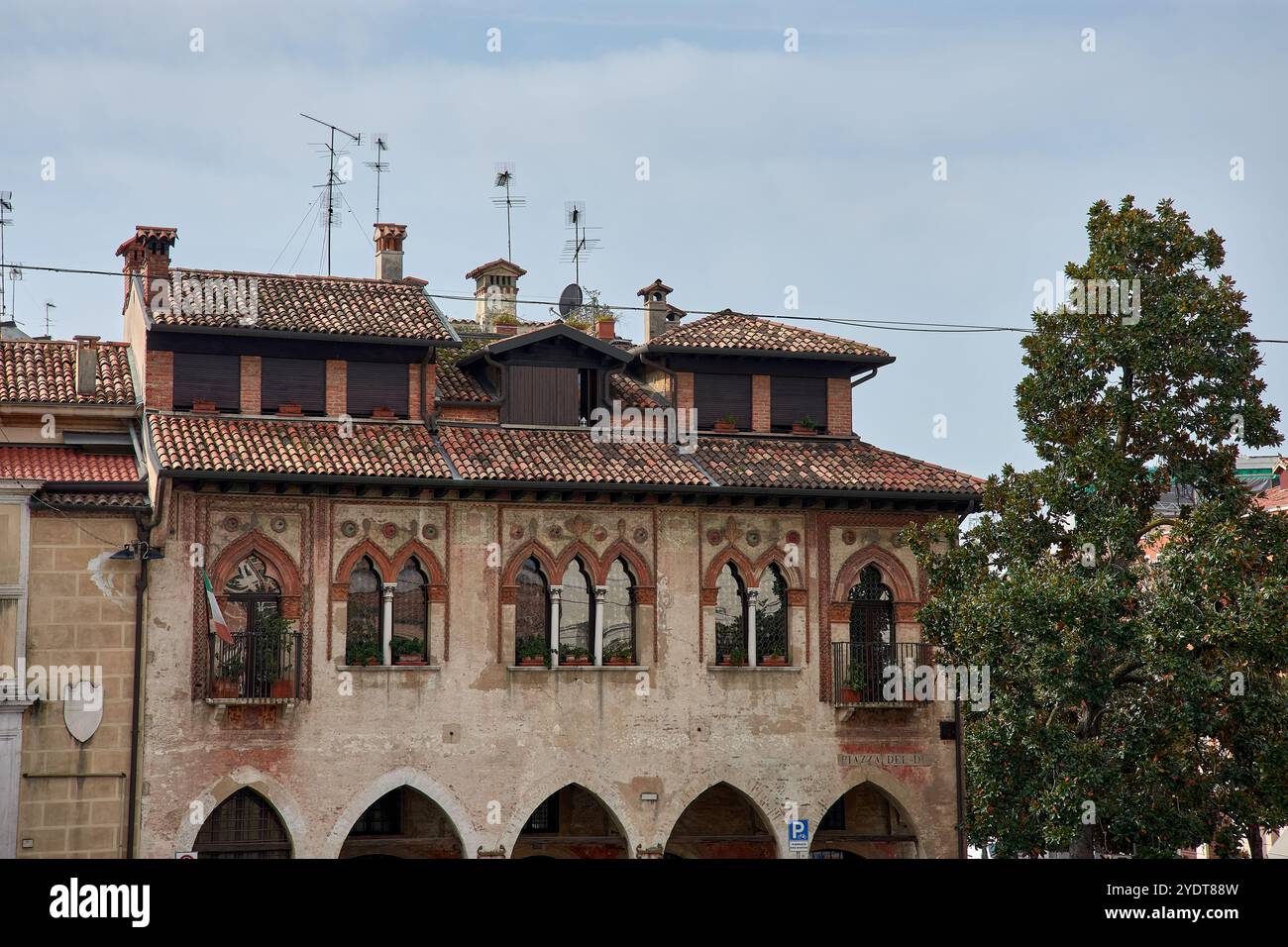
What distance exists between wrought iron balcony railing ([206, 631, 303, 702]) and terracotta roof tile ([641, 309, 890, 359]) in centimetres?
891

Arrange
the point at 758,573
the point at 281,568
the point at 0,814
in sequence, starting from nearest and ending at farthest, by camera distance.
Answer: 1. the point at 0,814
2. the point at 281,568
3. the point at 758,573

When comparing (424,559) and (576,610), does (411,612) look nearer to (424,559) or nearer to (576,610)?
(424,559)

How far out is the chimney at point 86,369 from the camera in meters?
31.2

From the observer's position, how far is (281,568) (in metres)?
29.7

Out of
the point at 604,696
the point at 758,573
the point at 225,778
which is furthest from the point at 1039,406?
the point at 225,778

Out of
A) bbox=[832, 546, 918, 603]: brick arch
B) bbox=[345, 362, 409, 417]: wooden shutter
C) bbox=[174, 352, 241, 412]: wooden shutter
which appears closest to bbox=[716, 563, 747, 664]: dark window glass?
bbox=[832, 546, 918, 603]: brick arch

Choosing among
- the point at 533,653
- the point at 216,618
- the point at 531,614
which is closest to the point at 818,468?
the point at 531,614

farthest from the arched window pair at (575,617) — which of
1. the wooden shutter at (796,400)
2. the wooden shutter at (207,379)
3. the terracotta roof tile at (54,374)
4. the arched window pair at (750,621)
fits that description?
the terracotta roof tile at (54,374)

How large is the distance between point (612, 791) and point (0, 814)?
9601 mm

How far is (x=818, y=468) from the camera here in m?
32.8

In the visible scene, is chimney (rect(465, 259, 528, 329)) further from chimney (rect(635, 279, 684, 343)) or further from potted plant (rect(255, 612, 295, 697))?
potted plant (rect(255, 612, 295, 697))

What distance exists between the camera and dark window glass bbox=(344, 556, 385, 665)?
2991 centimetres

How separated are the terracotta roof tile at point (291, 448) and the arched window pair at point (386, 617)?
1.63 metres

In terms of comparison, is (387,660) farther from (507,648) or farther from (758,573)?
(758,573)
